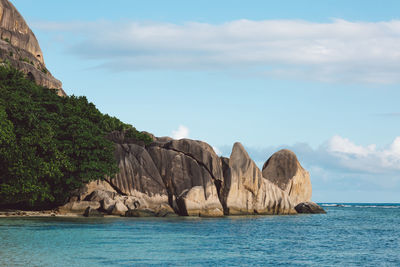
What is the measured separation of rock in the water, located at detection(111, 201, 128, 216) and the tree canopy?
3456 millimetres

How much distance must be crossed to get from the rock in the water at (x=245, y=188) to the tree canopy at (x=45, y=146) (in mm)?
16353

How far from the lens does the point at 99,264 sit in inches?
943

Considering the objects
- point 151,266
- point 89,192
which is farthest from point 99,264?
point 89,192

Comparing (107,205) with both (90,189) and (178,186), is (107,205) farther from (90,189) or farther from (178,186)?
(178,186)

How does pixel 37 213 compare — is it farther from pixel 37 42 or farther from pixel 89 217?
pixel 37 42

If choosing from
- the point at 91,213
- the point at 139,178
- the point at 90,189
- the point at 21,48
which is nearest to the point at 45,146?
the point at 91,213

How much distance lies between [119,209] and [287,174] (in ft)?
120

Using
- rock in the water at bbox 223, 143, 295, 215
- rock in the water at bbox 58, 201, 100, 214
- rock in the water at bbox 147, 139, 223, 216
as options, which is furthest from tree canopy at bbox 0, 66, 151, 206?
rock in the water at bbox 223, 143, 295, 215

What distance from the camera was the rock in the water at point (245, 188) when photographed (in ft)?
221

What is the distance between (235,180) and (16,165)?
31676mm

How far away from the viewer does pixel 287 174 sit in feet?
280

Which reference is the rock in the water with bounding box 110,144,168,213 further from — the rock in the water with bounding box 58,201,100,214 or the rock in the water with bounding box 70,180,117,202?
the rock in the water with bounding box 58,201,100,214

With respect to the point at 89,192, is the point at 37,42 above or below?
above

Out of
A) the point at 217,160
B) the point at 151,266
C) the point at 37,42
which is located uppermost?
the point at 37,42
